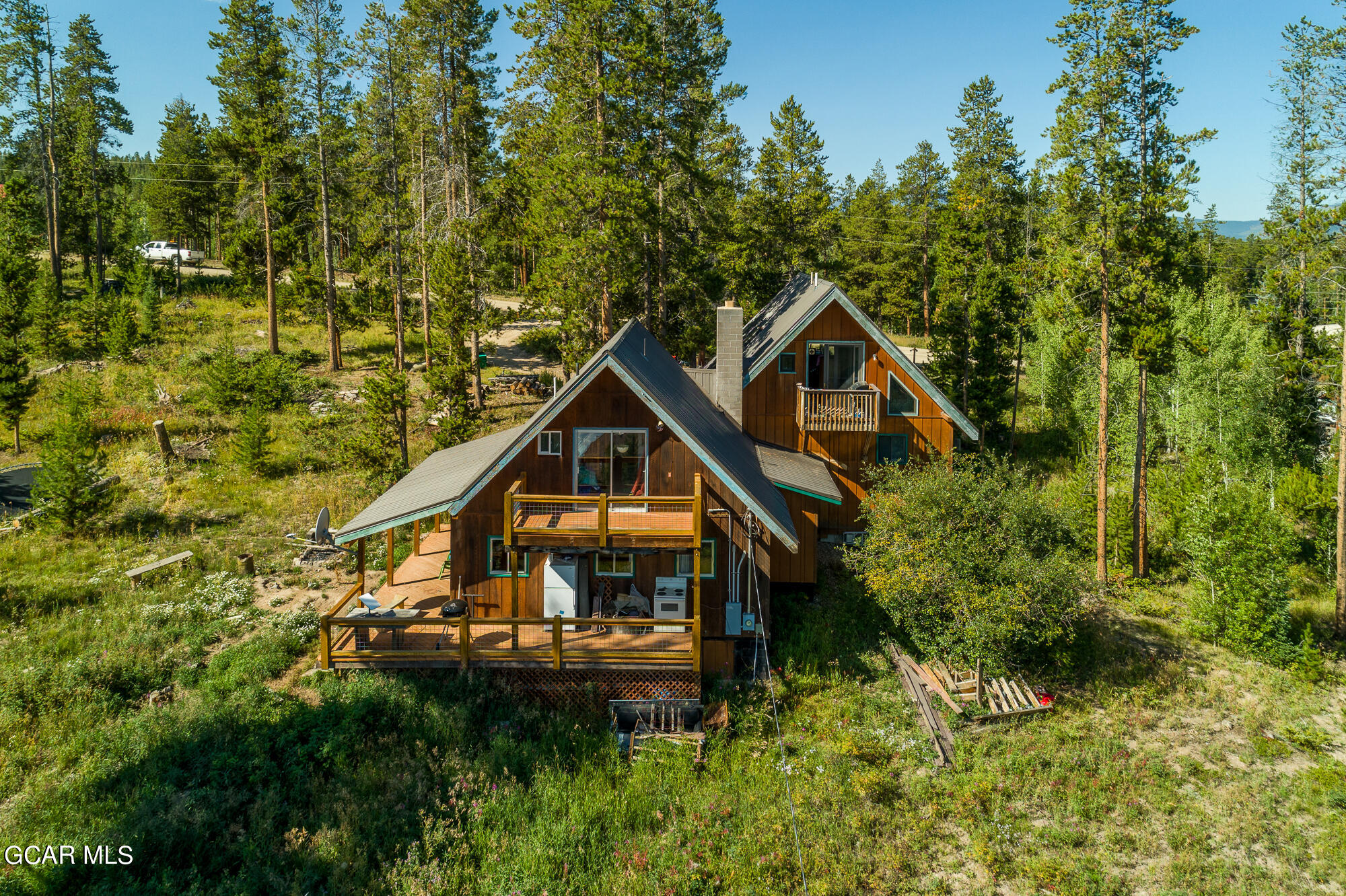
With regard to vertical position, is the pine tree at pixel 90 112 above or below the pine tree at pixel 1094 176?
above

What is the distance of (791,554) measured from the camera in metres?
19.8

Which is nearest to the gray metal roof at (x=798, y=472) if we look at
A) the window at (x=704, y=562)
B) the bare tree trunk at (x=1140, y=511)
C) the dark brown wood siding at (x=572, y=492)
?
the dark brown wood siding at (x=572, y=492)

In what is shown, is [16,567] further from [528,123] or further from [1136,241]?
[1136,241]

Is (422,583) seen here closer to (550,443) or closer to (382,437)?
(550,443)

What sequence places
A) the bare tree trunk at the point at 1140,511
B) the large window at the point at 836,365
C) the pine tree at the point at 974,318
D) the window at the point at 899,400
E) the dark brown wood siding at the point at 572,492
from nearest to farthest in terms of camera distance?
the dark brown wood siding at the point at 572,492
the bare tree trunk at the point at 1140,511
the window at the point at 899,400
the large window at the point at 836,365
the pine tree at the point at 974,318

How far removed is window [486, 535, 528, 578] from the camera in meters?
16.3

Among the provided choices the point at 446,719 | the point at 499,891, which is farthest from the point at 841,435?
the point at 499,891

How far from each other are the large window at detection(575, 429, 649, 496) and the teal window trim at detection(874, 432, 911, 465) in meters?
11.2

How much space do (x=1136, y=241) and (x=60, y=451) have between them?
3334 centimetres

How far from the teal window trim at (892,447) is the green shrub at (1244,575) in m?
8.26

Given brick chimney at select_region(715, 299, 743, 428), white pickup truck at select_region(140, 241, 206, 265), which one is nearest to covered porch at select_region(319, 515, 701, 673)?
brick chimney at select_region(715, 299, 743, 428)

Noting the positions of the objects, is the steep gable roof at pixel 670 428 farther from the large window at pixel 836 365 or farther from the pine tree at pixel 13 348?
the pine tree at pixel 13 348

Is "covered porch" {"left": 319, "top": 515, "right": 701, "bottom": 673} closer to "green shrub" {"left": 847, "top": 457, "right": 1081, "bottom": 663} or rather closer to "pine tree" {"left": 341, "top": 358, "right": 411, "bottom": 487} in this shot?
"green shrub" {"left": 847, "top": 457, "right": 1081, "bottom": 663}

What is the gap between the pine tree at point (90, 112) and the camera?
4597 cm
